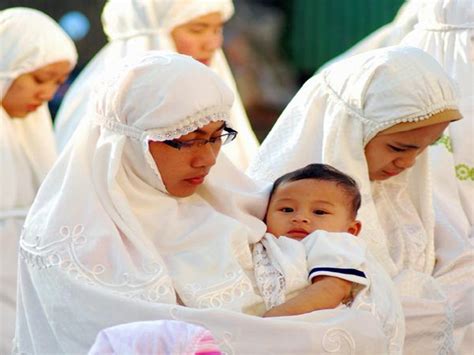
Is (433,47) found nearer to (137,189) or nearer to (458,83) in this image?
(458,83)

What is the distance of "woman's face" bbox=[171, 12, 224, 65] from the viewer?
28.7ft

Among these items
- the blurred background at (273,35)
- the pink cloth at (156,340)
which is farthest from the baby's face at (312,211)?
the blurred background at (273,35)

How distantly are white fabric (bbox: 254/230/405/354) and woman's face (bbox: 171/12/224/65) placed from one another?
332 cm

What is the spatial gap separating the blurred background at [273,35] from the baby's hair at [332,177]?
8343 millimetres

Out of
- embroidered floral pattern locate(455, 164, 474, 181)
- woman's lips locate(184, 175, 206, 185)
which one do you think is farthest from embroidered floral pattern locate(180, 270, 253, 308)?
embroidered floral pattern locate(455, 164, 474, 181)

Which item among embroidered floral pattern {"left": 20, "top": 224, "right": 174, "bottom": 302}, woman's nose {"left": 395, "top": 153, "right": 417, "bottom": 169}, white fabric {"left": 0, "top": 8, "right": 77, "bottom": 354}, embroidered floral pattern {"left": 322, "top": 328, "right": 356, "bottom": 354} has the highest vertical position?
embroidered floral pattern {"left": 20, "top": 224, "right": 174, "bottom": 302}

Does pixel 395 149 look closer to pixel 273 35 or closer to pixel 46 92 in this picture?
pixel 46 92

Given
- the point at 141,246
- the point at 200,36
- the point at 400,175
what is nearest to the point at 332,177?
the point at 141,246

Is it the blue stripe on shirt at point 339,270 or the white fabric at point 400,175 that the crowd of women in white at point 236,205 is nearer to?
the white fabric at point 400,175

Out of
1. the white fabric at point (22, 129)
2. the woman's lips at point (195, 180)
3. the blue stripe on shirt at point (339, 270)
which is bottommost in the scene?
the white fabric at point (22, 129)

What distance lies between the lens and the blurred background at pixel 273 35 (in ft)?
46.3

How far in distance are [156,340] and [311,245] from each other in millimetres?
1159

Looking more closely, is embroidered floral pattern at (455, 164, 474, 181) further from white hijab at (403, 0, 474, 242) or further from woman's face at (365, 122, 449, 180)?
woman's face at (365, 122, 449, 180)

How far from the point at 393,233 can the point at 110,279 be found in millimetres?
1388
